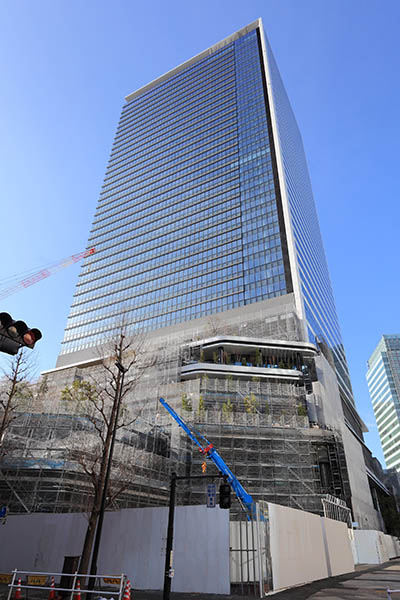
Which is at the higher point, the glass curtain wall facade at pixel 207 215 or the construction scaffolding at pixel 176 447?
the glass curtain wall facade at pixel 207 215

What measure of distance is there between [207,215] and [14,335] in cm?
7739

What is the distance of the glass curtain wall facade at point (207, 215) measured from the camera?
68.0 meters

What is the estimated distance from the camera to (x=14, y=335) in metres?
5.33

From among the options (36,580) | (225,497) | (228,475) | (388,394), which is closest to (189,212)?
(228,475)

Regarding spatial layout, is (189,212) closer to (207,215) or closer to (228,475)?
(207,215)

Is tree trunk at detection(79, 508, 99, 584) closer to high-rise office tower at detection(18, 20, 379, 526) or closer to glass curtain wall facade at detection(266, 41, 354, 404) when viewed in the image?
high-rise office tower at detection(18, 20, 379, 526)

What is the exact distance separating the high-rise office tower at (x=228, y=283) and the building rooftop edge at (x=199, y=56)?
1.34 ft

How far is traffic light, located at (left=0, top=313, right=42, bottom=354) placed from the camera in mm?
5219

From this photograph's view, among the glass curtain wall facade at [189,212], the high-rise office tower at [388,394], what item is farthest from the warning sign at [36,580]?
the high-rise office tower at [388,394]

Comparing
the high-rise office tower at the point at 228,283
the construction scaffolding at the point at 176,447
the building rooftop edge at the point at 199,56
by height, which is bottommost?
the construction scaffolding at the point at 176,447

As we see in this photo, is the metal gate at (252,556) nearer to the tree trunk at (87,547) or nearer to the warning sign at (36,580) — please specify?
the tree trunk at (87,547)

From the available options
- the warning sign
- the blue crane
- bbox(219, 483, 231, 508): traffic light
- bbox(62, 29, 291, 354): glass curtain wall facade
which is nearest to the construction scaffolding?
the blue crane


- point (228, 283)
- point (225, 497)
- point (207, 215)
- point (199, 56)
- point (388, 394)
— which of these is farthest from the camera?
point (388, 394)

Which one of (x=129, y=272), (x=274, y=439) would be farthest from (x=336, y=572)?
(x=129, y=272)
